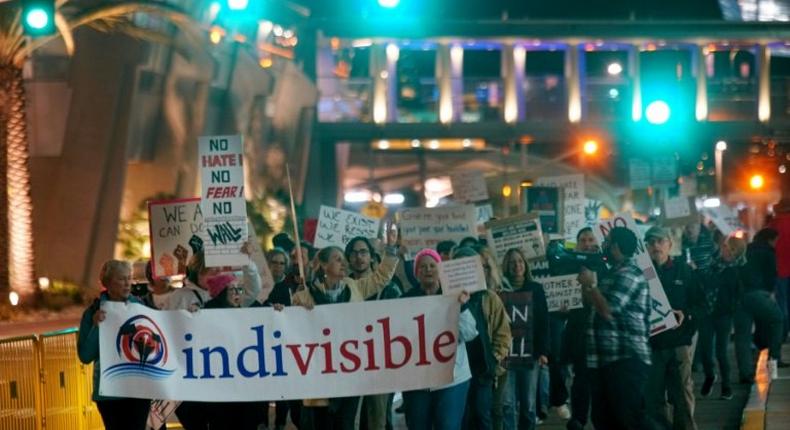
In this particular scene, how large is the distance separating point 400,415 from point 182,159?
71.1 feet

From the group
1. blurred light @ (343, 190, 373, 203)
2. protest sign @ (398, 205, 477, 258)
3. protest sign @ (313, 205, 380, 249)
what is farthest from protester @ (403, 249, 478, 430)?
blurred light @ (343, 190, 373, 203)

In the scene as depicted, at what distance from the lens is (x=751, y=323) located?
58.0ft

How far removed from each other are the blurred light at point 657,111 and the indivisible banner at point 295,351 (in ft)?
16.0

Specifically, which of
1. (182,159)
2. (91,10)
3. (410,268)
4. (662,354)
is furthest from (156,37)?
(662,354)

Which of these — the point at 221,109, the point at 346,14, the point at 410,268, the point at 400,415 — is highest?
the point at 346,14

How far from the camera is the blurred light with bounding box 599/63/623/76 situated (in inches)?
2161

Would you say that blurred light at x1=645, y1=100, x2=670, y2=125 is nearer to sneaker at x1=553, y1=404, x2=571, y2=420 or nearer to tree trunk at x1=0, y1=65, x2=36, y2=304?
sneaker at x1=553, y1=404, x2=571, y2=420

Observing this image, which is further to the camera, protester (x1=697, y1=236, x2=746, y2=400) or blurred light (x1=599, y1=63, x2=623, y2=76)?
blurred light (x1=599, y1=63, x2=623, y2=76)

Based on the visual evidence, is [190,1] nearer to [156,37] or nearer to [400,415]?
[156,37]

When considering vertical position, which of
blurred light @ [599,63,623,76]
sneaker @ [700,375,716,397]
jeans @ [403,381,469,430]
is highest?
blurred light @ [599,63,623,76]

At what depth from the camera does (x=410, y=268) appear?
1560 cm

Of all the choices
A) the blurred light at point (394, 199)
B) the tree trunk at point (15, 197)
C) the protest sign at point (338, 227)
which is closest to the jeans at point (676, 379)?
the protest sign at point (338, 227)

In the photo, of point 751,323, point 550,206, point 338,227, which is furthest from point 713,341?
point 338,227

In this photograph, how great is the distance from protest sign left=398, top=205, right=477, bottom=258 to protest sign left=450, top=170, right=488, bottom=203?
2.58 m
